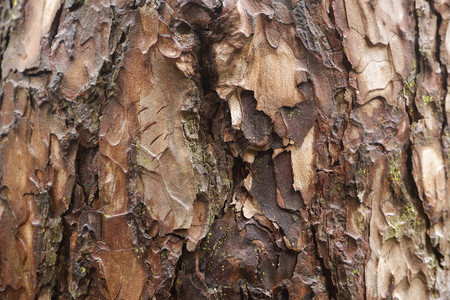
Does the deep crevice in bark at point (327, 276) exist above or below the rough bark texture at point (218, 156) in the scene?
below

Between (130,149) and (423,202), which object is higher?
(130,149)

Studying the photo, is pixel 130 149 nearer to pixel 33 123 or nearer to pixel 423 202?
pixel 33 123

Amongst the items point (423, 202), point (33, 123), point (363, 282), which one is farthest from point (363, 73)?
point (33, 123)

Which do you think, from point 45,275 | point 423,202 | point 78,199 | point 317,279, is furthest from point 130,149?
point 423,202

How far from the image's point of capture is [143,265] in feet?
2.44

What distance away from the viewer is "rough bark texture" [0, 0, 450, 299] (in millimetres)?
747

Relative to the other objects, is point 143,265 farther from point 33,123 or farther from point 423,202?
point 423,202

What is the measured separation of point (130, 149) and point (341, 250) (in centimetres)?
44

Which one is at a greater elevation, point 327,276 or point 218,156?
point 218,156

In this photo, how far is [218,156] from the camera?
765 mm

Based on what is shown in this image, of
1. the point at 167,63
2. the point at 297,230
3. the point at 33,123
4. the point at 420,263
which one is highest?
the point at 167,63

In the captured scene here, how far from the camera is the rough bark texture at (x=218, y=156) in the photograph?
0.75 meters

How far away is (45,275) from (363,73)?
738 mm

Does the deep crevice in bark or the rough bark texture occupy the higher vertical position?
the rough bark texture
